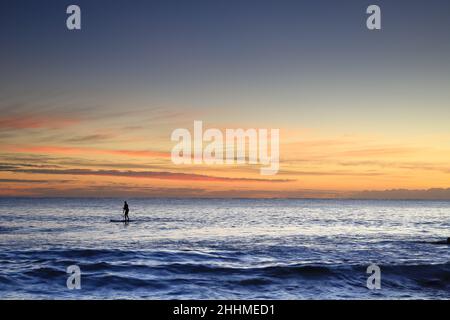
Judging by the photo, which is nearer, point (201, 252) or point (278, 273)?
point (278, 273)

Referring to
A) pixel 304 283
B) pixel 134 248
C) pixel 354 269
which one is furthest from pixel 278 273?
pixel 134 248

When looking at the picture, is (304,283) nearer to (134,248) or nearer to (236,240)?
(134,248)

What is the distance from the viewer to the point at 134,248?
2817 centimetres

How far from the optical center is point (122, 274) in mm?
19359

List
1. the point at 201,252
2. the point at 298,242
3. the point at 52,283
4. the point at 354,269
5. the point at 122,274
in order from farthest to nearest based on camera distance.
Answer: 1. the point at 298,242
2. the point at 201,252
3. the point at 354,269
4. the point at 122,274
5. the point at 52,283

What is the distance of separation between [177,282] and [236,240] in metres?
16.3
